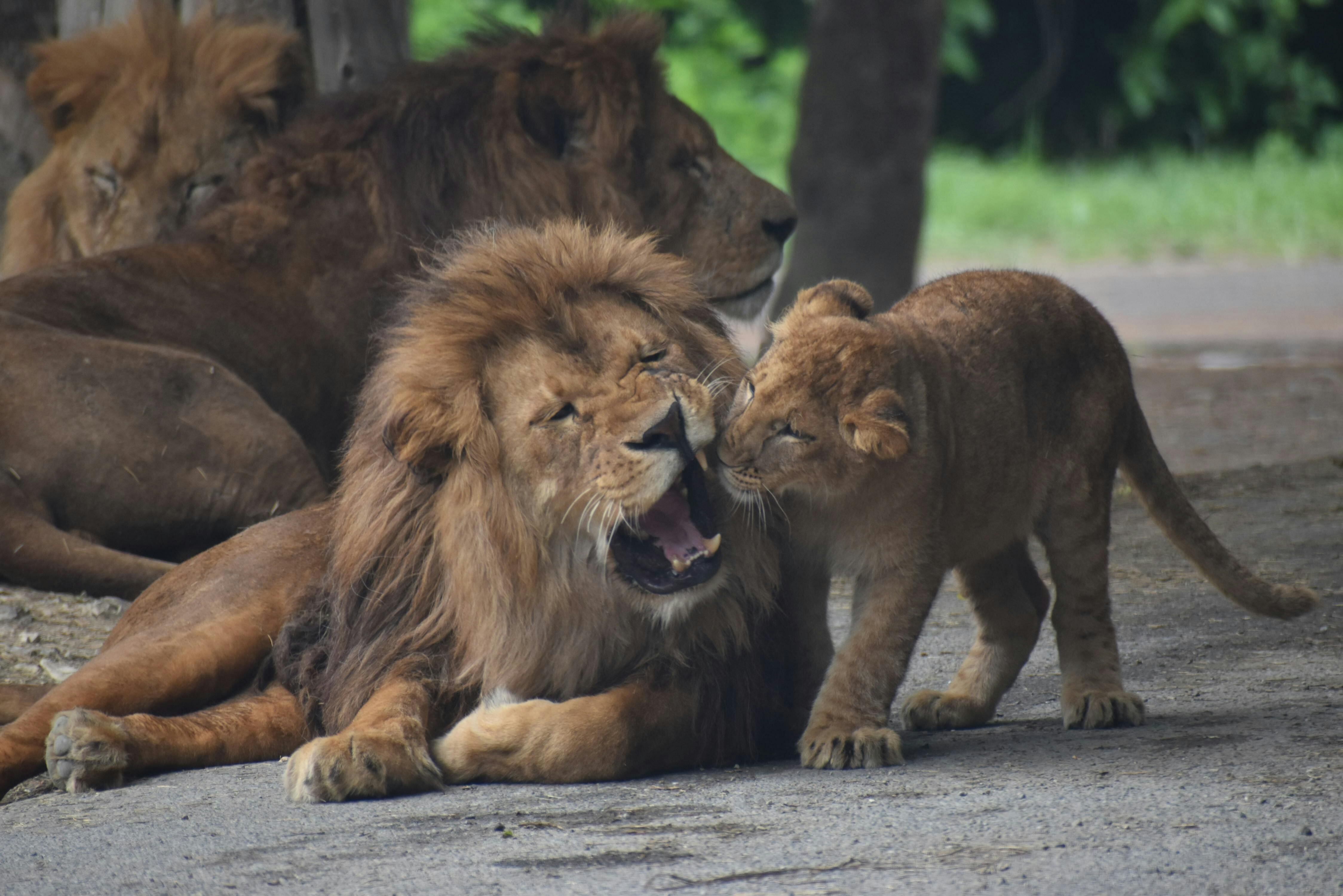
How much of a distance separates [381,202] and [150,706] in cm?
202

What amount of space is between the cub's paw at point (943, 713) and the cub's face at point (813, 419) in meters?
0.67

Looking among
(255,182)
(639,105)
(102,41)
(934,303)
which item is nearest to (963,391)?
(934,303)

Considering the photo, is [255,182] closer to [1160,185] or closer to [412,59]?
[412,59]

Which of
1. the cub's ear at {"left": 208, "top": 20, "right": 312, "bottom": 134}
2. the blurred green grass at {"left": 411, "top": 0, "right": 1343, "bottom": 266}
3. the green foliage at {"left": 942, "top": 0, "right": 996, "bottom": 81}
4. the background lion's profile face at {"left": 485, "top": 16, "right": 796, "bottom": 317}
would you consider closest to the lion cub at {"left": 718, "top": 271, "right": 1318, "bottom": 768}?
the background lion's profile face at {"left": 485, "top": 16, "right": 796, "bottom": 317}

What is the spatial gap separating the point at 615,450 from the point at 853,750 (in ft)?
2.18

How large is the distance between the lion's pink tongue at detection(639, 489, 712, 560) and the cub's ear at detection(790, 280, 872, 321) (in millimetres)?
441

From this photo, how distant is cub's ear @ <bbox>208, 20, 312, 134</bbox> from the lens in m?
5.06

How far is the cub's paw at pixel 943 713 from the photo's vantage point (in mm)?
3346

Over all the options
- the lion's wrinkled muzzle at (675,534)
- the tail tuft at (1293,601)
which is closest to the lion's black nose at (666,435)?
the lion's wrinkled muzzle at (675,534)

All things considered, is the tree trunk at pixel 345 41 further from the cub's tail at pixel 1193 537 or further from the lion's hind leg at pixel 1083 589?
the lion's hind leg at pixel 1083 589

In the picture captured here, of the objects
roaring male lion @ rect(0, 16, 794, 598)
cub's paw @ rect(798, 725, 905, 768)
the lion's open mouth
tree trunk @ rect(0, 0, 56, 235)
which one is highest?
tree trunk @ rect(0, 0, 56, 235)

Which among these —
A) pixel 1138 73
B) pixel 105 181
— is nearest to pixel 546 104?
pixel 105 181

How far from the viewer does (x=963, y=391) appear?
315 cm

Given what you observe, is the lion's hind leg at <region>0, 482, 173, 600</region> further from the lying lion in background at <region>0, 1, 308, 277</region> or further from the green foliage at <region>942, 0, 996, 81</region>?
the green foliage at <region>942, 0, 996, 81</region>
